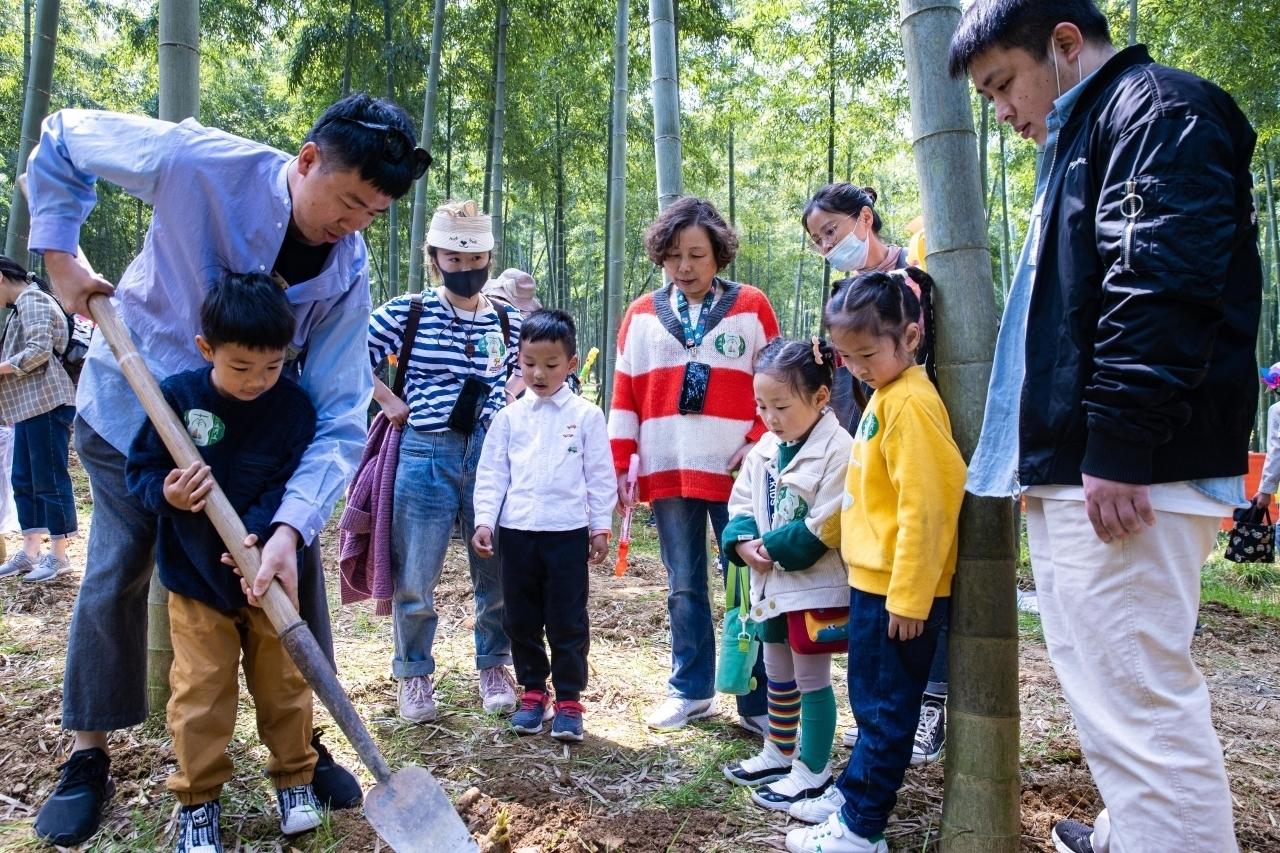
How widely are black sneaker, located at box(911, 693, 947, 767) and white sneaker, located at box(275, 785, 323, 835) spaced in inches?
69.0

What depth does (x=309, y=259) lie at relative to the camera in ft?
7.46

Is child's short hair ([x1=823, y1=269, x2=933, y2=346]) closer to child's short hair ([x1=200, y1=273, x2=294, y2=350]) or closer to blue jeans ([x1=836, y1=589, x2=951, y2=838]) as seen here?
blue jeans ([x1=836, y1=589, x2=951, y2=838])

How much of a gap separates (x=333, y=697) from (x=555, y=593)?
3.54 ft

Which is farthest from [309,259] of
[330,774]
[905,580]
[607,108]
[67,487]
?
[607,108]

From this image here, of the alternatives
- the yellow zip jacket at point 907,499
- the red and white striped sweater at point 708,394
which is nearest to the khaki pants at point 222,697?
the red and white striped sweater at point 708,394

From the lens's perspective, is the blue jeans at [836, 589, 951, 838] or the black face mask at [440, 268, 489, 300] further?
the black face mask at [440, 268, 489, 300]

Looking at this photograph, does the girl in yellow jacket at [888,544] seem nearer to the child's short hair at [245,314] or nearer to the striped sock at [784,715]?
the striped sock at [784,715]

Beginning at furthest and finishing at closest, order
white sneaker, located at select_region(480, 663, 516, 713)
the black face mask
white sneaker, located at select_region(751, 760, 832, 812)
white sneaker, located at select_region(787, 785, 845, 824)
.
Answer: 1. the black face mask
2. white sneaker, located at select_region(480, 663, 516, 713)
3. white sneaker, located at select_region(751, 760, 832, 812)
4. white sneaker, located at select_region(787, 785, 845, 824)

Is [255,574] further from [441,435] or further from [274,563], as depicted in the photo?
[441,435]

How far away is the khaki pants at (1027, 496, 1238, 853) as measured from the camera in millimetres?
1488

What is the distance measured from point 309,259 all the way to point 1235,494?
7.13 feet

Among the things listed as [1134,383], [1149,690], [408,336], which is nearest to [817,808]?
[1149,690]

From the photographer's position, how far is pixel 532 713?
2975 mm

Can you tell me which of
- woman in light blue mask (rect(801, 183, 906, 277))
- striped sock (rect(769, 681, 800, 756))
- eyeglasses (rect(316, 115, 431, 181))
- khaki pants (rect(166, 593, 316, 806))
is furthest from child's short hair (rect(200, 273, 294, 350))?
woman in light blue mask (rect(801, 183, 906, 277))
